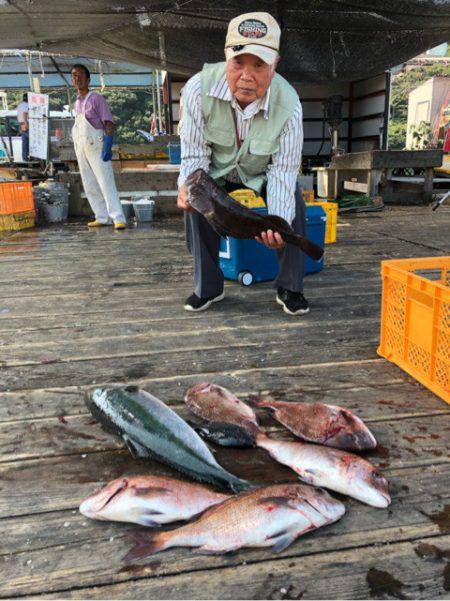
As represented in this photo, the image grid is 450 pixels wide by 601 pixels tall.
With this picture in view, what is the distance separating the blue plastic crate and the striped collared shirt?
2.23ft

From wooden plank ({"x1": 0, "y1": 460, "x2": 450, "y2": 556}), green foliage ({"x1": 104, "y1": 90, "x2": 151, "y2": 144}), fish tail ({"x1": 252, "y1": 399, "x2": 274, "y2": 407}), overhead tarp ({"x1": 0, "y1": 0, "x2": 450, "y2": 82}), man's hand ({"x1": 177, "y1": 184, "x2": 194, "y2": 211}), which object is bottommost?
wooden plank ({"x1": 0, "y1": 460, "x2": 450, "y2": 556})

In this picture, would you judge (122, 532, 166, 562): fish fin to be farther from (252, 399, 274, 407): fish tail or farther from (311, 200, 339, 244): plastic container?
(311, 200, 339, 244): plastic container

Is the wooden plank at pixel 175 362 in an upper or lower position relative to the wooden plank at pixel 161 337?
lower

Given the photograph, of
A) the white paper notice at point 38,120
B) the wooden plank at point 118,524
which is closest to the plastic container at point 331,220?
the wooden plank at point 118,524

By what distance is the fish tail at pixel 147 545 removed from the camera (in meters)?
1.41

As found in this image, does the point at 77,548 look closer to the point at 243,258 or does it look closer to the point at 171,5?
the point at 243,258

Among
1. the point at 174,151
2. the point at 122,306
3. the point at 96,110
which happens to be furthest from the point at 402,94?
the point at 122,306

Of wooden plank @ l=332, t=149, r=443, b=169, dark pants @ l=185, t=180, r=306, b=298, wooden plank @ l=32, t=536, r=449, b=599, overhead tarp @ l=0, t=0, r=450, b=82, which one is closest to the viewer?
wooden plank @ l=32, t=536, r=449, b=599

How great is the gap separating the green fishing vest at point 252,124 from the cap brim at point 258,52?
282mm

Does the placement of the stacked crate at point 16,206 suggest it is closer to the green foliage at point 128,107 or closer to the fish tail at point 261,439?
the fish tail at point 261,439

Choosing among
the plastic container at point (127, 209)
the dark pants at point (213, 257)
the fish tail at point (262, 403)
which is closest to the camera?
the fish tail at point (262, 403)

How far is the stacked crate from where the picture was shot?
7.60 metres

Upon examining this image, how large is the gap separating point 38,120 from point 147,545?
13.6 m

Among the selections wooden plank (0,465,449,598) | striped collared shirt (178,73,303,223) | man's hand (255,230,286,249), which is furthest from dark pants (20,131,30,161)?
wooden plank (0,465,449,598)
